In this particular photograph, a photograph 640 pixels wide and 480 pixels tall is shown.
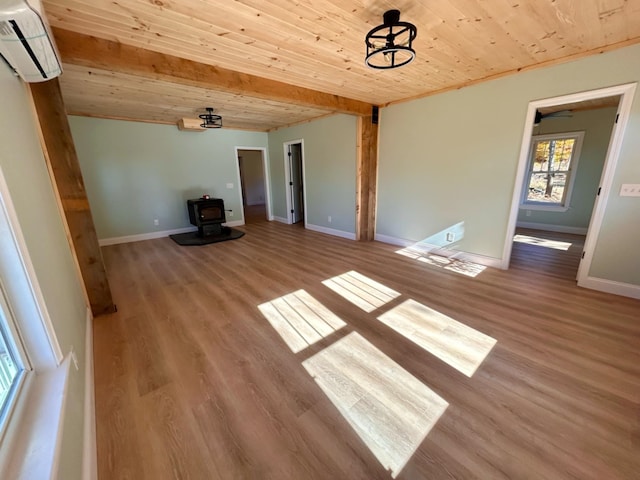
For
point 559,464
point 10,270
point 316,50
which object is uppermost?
point 316,50

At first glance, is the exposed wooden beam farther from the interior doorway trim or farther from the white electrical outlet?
the white electrical outlet

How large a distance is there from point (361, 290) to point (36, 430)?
99.0 inches

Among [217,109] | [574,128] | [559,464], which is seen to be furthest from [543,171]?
[217,109]

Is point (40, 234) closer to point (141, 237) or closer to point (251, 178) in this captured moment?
point (141, 237)

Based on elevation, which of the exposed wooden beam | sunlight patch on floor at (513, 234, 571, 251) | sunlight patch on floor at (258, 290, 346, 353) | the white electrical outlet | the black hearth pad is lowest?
sunlight patch on floor at (258, 290, 346, 353)

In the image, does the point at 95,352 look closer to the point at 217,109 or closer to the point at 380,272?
the point at 380,272

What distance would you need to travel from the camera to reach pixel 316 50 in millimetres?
2289

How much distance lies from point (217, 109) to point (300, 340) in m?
4.25

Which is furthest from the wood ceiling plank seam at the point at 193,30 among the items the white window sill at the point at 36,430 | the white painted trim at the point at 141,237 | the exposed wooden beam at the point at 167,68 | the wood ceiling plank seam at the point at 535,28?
the white painted trim at the point at 141,237

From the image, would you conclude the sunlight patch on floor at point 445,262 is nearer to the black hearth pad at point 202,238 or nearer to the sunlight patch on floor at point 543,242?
the sunlight patch on floor at point 543,242

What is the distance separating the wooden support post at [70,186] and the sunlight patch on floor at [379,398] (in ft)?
7.17

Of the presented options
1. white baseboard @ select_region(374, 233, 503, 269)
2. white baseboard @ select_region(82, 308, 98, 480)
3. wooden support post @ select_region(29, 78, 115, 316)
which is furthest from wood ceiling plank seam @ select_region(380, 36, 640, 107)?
white baseboard @ select_region(82, 308, 98, 480)

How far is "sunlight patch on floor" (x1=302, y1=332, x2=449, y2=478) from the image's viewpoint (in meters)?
1.27

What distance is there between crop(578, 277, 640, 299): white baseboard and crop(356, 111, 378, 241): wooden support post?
9.66 ft
